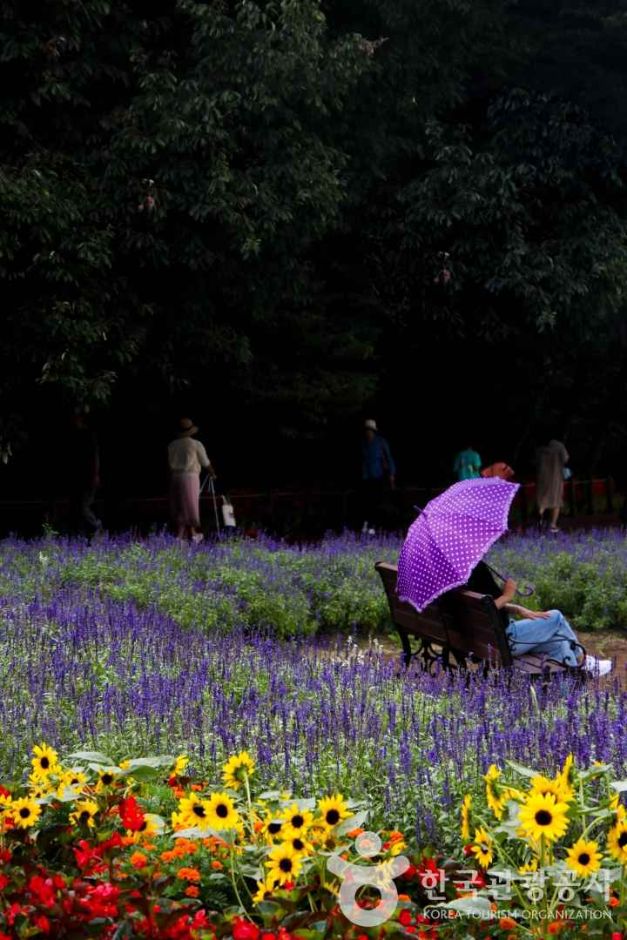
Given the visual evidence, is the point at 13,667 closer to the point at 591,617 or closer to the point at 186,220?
the point at 591,617

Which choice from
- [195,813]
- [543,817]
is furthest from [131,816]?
[543,817]

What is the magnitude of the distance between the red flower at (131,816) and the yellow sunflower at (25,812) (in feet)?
0.90

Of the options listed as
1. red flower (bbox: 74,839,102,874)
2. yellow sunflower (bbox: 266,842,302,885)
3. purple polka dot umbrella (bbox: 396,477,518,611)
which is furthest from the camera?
purple polka dot umbrella (bbox: 396,477,518,611)

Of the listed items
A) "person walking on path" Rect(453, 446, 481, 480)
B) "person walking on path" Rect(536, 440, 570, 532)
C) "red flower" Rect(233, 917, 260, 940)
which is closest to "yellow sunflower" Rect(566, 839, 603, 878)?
"red flower" Rect(233, 917, 260, 940)

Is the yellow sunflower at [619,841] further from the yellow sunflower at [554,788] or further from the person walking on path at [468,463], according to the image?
the person walking on path at [468,463]

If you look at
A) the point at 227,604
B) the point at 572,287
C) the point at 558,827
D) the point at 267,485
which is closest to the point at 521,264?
the point at 572,287

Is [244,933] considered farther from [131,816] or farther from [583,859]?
[131,816]

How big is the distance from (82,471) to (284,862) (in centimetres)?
1556

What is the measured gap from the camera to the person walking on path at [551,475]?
25.6m

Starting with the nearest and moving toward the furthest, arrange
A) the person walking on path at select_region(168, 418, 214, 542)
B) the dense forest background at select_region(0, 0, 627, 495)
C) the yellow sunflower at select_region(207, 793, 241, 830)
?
the yellow sunflower at select_region(207, 793, 241, 830) → the dense forest background at select_region(0, 0, 627, 495) → the person walking on path at select_region(168, 418, 214, 542)

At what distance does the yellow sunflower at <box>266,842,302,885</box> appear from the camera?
395 cm

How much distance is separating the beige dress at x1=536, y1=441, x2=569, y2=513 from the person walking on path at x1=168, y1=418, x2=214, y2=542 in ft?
26.7

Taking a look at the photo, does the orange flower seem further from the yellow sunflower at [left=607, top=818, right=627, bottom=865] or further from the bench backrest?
the bench backrest

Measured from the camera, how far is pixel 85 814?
15.5ft
